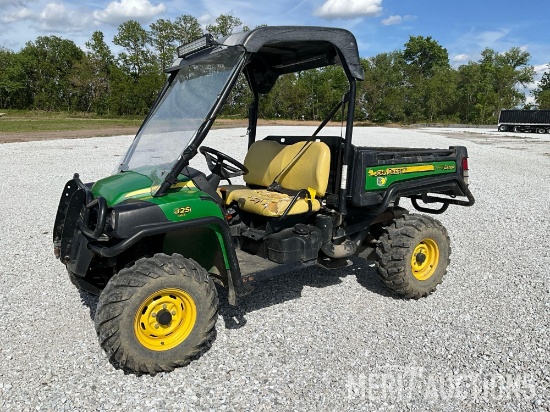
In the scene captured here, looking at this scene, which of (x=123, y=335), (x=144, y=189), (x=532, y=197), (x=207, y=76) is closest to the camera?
(x=123, y=335)

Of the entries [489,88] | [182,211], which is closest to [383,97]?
[489,88]

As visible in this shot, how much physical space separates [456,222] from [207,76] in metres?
5.10

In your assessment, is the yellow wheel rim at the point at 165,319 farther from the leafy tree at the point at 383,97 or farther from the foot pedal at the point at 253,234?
the leafy tree at the point at 383,97

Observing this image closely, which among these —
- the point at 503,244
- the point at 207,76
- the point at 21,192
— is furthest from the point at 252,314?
the point at 21,192

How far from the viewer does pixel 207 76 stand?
3.64 m

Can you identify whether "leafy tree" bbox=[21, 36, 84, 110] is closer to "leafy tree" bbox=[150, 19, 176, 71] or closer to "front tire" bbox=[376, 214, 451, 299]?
"leafy tree" bbox=[150, 19, 176, 71]

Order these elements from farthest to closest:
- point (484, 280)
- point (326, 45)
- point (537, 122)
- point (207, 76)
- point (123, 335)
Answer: point (537, 122) < point (484, 280) < point (326, 45) < point (207, 76) < point (123, 335)

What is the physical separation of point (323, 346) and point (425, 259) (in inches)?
63.1

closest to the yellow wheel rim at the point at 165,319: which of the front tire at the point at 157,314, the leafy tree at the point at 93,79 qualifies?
the front tire at the point at 157,314

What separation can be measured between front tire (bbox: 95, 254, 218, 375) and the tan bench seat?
99 cm

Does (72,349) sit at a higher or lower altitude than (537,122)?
lower

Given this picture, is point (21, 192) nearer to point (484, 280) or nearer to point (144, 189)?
point (144, 189)

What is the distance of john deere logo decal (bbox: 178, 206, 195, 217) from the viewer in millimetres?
3102

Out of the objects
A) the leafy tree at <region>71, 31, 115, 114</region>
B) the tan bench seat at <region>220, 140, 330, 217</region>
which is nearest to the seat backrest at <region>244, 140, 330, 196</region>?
the tan bench seat at <region>220, 140, 330, 217</region>
